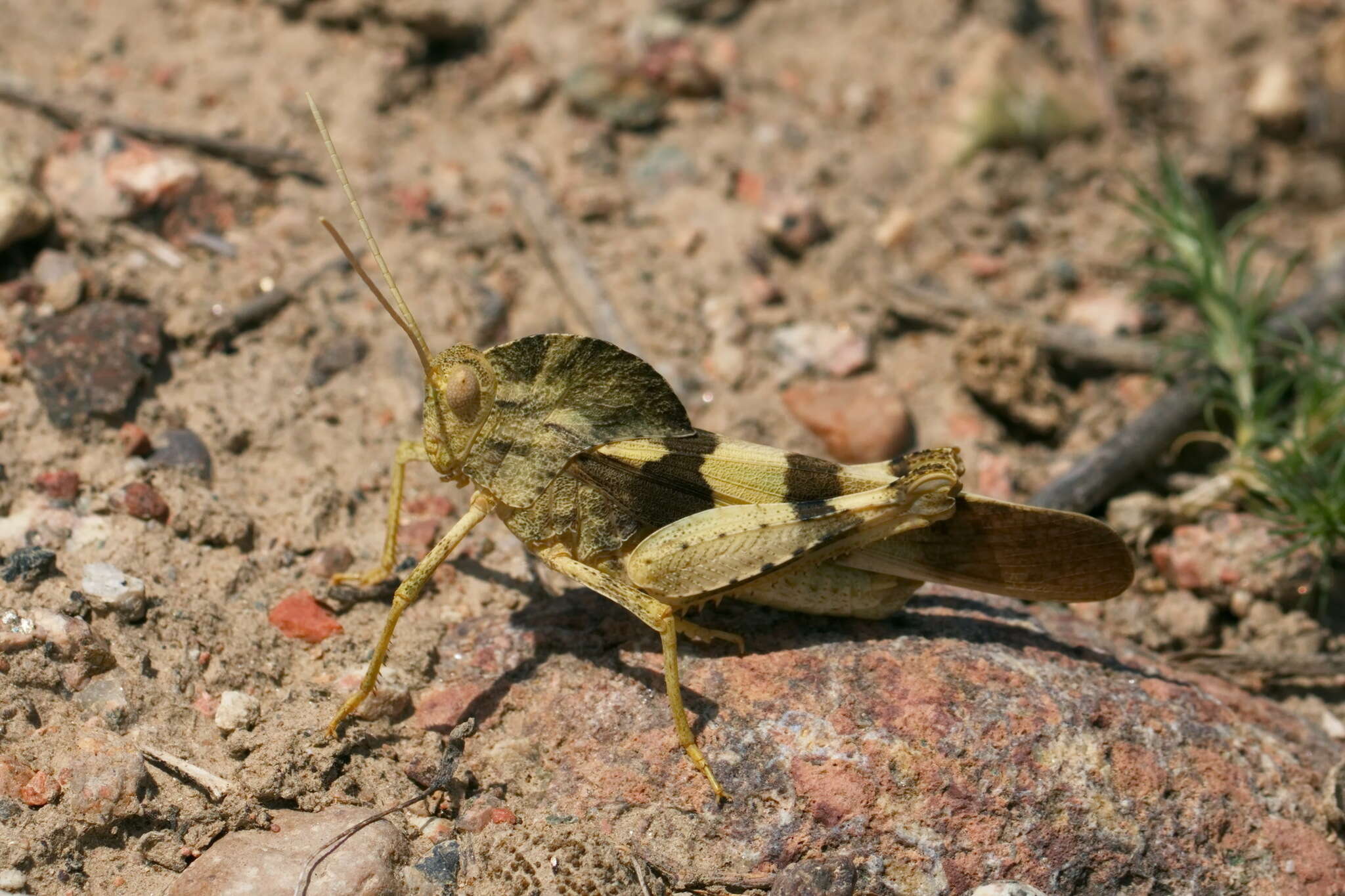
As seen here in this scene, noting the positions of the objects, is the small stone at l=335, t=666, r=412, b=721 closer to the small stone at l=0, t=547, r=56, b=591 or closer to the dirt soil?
the dirt soil

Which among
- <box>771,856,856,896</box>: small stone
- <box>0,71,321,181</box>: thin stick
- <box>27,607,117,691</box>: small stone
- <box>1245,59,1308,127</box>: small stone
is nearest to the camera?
<box>771,856,856,896</box>: small stone

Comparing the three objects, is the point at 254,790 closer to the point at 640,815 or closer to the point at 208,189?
the point at 640,815

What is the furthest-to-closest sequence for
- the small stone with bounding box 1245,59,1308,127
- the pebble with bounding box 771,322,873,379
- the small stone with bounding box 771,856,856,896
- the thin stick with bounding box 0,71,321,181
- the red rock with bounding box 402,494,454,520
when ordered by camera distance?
the small stone with bounding box 1245,59,1308,127 → the pebble with bounding box 771,322,873,379 → the thin stick with bounding box 0,71,321,181 → the red rock with bounding box 402,494,454,520 → the small stone with bounding box 771,856,856,896

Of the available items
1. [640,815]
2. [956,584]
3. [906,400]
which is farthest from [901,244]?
[640,815]

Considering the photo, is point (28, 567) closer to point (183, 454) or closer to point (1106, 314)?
Answer: point (183, 454)

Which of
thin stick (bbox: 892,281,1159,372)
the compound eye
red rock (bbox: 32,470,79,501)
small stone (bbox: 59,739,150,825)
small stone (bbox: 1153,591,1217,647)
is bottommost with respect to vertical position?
small stone (bbox: 1153,591,1217,647)

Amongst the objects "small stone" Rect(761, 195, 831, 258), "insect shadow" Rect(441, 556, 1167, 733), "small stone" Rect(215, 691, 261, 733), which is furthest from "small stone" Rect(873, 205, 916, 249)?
"small stone" Rect(215, 691, 261, 733)

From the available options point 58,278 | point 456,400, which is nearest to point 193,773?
point 456,400

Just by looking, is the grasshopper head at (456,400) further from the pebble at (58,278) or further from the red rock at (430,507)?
the pebble at (58,278)
